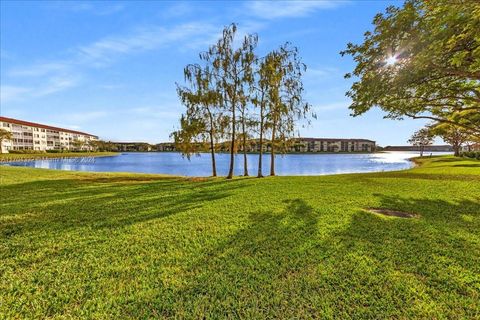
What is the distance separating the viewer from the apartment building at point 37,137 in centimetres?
9200

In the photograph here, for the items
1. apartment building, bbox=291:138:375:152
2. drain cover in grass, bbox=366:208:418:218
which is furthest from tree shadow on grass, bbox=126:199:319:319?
apartment building, bbox=291:138:375:152

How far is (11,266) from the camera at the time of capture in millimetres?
4492

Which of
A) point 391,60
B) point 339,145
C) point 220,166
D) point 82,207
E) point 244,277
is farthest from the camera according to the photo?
point 339,145

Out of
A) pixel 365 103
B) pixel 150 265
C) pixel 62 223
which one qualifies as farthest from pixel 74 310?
pixel 365 103

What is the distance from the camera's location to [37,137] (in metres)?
110

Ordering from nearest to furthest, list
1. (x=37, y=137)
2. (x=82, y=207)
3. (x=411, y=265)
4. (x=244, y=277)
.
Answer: (x=244, y=277) < (x=411, y=265) < (x=82, y=207) < (x=37, y=137)

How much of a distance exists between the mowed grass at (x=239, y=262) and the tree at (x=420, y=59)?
544cm

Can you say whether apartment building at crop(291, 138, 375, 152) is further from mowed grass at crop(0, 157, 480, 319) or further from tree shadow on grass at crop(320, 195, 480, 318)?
mowed grass at crop(0, 157, 480, 319)

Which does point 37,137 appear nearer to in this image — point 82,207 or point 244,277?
point 82,207

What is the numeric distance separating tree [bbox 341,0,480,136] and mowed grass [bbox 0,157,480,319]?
17.9ft

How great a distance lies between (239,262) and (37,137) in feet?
461

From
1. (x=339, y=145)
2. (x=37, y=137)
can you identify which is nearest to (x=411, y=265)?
(x=37, y=137)

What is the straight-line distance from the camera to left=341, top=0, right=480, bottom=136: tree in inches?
291

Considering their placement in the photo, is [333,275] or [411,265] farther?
[411,265]
